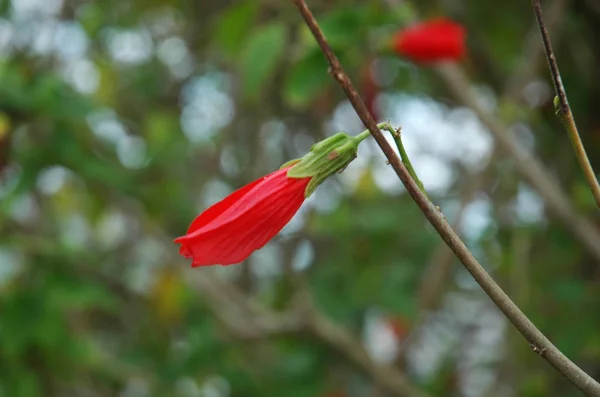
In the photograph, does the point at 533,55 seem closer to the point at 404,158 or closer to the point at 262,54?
the point at 262,54

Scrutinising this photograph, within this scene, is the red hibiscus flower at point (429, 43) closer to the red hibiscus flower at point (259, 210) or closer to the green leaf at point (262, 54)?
the green leaf at point (262, 54)

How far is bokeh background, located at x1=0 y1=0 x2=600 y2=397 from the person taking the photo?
76.0 inches

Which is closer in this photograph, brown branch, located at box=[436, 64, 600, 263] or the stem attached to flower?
the stem attached to flower

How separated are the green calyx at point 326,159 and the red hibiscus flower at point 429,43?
0.99 meters

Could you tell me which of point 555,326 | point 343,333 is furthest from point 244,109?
point 555,326

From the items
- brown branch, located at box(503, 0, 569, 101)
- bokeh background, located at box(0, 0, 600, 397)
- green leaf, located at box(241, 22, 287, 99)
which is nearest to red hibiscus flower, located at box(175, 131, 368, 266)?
bokeh background, located at box(0, 0, 600, 397)

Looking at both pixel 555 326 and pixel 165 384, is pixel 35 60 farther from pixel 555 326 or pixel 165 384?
pixel 555 326

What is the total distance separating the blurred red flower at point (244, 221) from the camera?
0.76m

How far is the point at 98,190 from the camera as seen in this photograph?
250cm

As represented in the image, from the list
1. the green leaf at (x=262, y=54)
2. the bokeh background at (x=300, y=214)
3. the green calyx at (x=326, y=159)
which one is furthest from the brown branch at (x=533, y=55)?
the green calyx at (x=326, y=159)

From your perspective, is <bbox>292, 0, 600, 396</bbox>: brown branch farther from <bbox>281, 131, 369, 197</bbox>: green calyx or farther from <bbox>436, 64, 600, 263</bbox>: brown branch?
<bbox>436, 64, 600, 263</bbox>: brown branch

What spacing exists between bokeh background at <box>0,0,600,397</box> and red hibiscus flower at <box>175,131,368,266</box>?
87cm

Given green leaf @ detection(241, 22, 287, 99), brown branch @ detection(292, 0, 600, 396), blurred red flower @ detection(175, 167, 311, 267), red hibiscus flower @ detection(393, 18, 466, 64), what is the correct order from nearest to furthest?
brown branch @ detection(292, 0, 600, 396)
blurred red flower @ detection(175, 167, 311, 267)
red hibiscus flower @ detection(393, 18, 466, 64)
green leaf @ detection(241, 22, 287, 99)

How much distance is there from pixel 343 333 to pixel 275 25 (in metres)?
0.92
